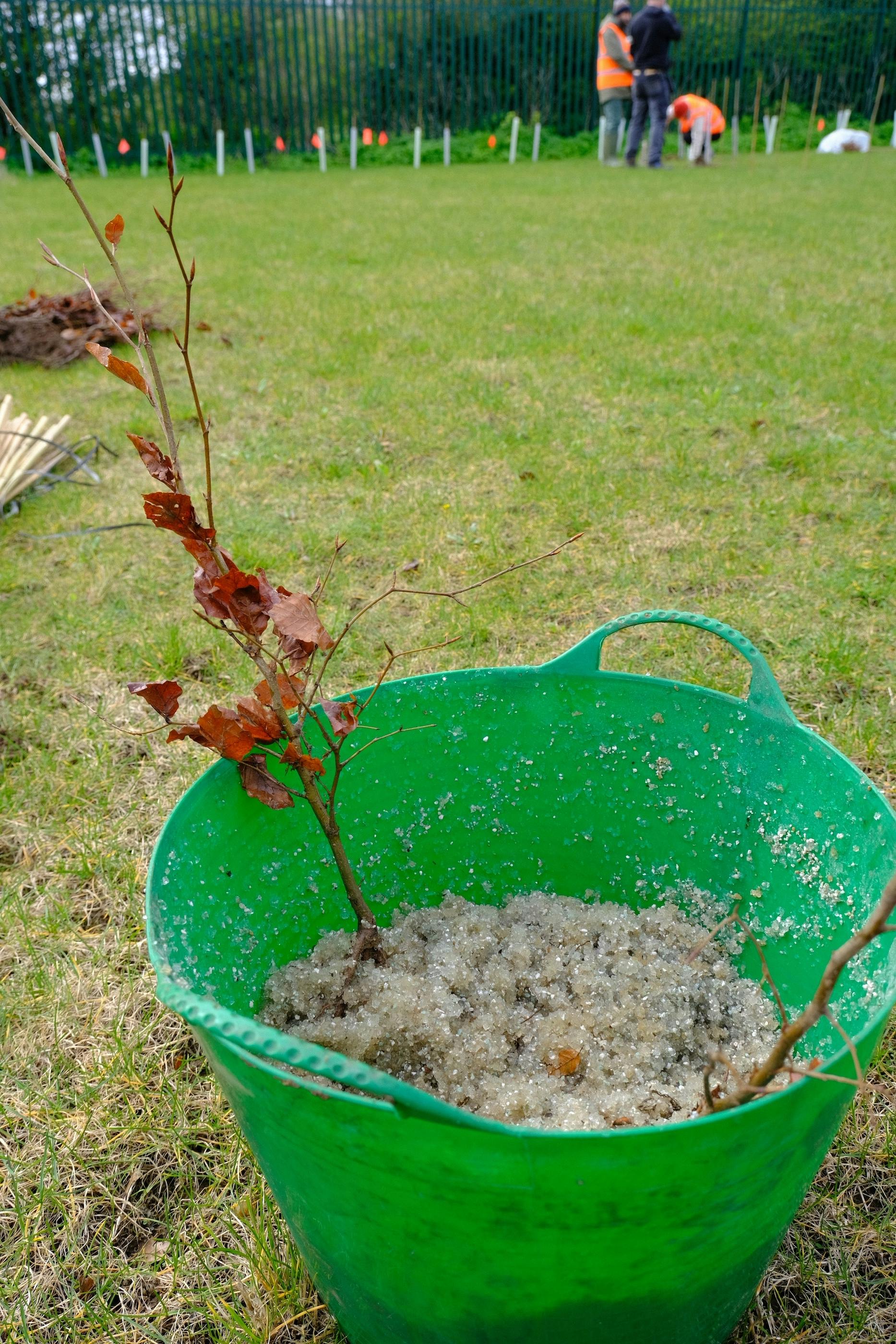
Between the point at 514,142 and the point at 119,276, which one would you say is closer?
the point at 119,276

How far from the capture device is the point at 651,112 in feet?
38.7

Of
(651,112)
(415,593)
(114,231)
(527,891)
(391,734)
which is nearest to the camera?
(114,231)

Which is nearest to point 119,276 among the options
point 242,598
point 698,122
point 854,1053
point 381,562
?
point 242,598

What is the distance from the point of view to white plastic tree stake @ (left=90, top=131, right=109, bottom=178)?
1271cm

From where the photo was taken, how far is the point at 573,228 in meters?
8.02

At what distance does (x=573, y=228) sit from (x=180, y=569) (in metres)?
6.37

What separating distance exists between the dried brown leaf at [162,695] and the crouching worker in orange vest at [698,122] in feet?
44.2

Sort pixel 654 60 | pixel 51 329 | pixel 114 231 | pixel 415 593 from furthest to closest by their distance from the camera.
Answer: pixel 654 60, pixel 51 329, pixel 415 593, pixel 114 231

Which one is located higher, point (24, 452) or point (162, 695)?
point (162, 695)

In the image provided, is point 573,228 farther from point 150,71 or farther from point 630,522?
point 150,71

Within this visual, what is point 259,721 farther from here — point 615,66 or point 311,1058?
point 615,66

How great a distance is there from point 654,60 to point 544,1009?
12.8 m

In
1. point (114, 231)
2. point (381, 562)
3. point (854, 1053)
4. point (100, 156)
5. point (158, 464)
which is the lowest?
point (381, 562)

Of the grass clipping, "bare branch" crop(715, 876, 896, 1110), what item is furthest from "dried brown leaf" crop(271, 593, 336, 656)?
"bare branch" crop(715, 876, 896, 1110)
